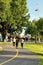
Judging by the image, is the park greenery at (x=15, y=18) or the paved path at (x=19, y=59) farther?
the park greenery at (x=15, y=18)

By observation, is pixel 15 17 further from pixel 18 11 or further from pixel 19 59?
pixel 19 59

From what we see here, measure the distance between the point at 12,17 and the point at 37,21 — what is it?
221 feet

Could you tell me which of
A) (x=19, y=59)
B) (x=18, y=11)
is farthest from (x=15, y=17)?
(x=19, y=59)

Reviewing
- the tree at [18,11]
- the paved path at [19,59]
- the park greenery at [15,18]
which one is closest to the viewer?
the paved path at [19,59]

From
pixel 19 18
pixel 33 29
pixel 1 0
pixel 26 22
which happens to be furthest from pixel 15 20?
pixel 33 29

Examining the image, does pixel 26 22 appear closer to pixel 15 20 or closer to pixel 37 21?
pixel 15 20

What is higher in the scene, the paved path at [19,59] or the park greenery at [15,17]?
the park greenery at [15,17]

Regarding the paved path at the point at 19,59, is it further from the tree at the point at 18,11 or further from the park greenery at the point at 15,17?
the tree at the point at 18,11

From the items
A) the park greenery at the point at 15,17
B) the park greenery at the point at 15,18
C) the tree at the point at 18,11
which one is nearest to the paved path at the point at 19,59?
the park greenery at the point at 15,18

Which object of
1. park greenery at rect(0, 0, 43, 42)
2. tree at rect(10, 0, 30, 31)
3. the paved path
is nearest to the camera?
the paved path

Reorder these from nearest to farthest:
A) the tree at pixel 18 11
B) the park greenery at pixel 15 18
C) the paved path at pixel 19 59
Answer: the paved path at pixel 19 59
the park greenery at pixel 15 18
the tree at pixel 18 11

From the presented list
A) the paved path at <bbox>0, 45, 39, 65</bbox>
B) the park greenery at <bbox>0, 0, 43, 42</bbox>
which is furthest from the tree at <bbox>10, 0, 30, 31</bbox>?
the paved path at <bbox>0, 45, 39, 65</bbox>

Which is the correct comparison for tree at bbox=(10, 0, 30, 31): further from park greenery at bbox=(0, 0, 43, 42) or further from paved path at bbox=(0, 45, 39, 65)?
paved path at bbox=(0, 45, 39, 65)

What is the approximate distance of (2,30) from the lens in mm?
107000
